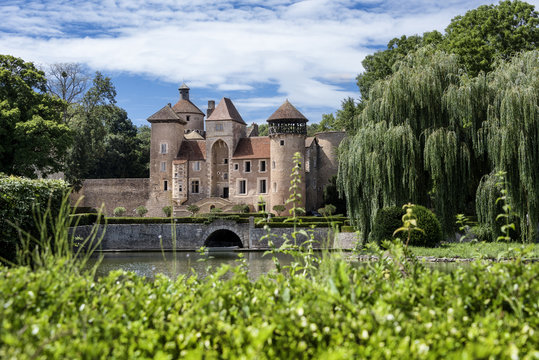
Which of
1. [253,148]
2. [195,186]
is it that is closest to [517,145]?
[253,148]

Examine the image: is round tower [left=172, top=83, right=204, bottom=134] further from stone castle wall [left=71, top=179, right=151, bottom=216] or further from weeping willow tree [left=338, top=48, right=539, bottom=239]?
weeping willow tree [left=338, top=48, right=539, bottom=239]

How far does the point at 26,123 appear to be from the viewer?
29.9m

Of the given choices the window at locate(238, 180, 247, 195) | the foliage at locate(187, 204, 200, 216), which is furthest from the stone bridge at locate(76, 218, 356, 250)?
the window at locate(238, 180, 247, 195)

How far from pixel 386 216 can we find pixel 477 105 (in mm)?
5139

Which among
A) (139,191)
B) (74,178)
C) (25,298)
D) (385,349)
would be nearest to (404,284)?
Result: (385,349)

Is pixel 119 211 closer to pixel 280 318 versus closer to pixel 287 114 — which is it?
pixel 287 114

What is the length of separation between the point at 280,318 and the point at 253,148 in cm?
4312

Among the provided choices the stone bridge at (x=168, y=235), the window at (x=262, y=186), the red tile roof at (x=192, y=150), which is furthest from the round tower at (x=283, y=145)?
the stone bridge at (x=168, y=235)

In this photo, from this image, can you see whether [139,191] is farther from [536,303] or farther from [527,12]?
[536,303]

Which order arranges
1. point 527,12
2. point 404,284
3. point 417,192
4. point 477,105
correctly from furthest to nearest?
point 527,12 → point 417,192 → point 477,105 → point 404,284

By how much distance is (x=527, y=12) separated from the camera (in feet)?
102

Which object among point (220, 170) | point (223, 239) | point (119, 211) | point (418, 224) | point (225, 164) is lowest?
point (223, 239)

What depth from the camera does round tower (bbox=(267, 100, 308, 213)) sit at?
42.7 metres

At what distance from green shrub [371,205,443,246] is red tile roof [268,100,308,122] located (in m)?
23.2
